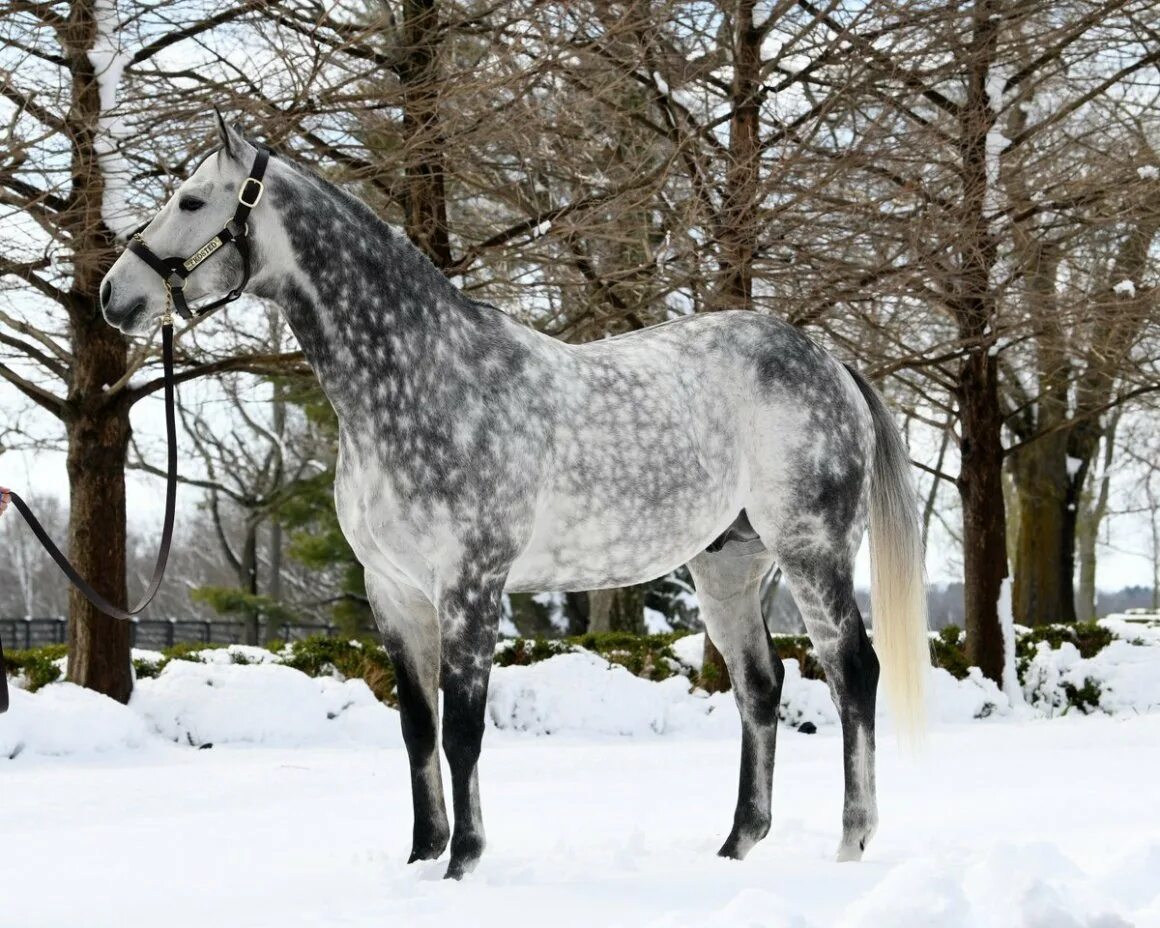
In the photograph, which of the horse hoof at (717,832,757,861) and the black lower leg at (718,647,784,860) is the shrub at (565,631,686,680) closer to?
the black lower leg at (718,647,784,860)

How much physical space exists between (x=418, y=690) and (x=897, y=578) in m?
2.01

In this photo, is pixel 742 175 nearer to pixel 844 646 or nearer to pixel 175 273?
pixel 844 646

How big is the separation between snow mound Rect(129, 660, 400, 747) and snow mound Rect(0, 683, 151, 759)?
49cm

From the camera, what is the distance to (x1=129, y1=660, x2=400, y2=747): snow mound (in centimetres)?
932

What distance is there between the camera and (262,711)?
31.0 ft

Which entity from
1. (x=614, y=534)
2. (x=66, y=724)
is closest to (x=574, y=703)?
(x=66, y=724)

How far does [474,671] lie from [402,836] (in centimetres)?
161

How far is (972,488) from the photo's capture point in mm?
12523

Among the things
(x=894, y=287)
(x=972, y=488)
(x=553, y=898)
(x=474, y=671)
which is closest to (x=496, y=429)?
(x=474, y=671)

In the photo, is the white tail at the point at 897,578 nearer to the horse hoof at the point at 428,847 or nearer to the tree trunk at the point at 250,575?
the horse hoof at the point at 428,847

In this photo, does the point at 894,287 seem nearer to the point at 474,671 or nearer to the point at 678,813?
the point at 678,813

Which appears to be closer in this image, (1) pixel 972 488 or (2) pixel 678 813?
(2) pixel 678 813

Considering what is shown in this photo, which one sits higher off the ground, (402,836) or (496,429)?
(496,429)

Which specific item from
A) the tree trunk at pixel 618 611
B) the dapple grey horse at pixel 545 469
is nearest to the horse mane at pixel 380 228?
the dapple grey horse at pixel 545 469
